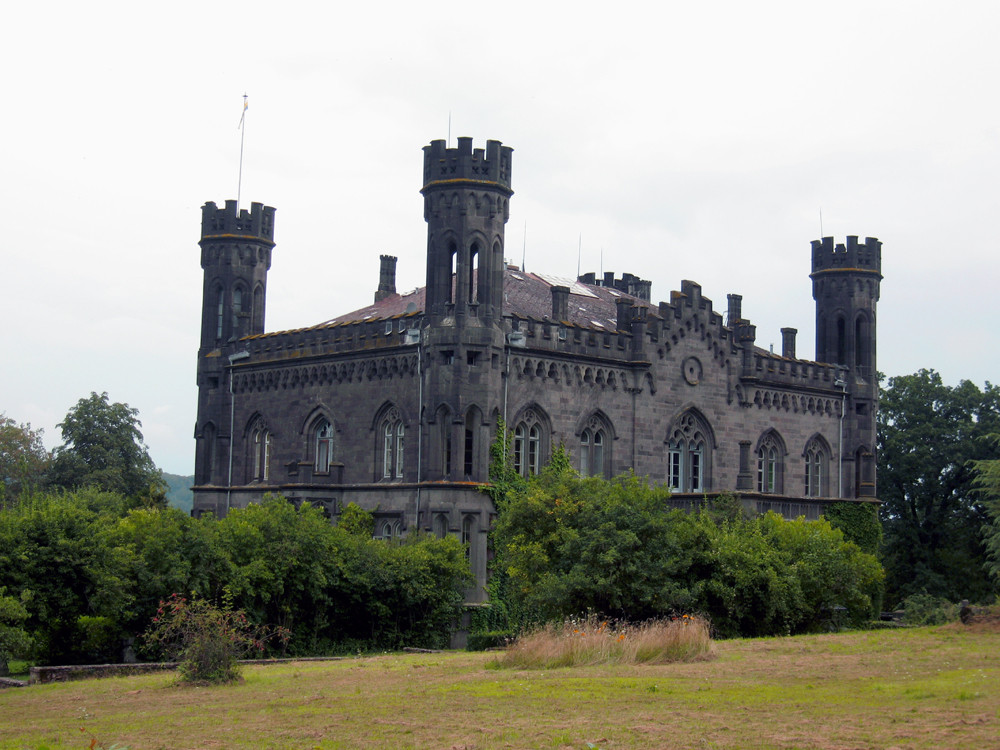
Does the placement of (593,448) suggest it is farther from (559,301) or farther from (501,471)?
(559,301)

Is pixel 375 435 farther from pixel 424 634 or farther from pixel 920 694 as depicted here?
pixel 920 694

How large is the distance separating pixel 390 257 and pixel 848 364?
1879cm

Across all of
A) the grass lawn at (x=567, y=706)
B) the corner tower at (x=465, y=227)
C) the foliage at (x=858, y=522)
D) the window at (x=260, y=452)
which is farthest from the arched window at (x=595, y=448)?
the grass lawn at (x=567, y=706)

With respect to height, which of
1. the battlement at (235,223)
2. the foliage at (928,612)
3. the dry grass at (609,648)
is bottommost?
the foliage at (928,612)

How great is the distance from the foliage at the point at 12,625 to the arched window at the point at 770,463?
2939cm

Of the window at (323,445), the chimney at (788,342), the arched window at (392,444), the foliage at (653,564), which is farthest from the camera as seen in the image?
the chimney at (788,342)

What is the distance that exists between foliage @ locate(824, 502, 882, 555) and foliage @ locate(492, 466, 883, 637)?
14.0 meters

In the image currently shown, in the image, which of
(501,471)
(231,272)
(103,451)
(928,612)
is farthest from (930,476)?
(103,451)

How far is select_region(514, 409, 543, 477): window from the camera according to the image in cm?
4159

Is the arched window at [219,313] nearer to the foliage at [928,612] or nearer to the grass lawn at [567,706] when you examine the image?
the grass lawn at [567,706]

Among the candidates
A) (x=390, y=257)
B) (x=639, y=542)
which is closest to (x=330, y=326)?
(x=390, y=257)

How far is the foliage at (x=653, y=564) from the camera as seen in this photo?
30.2m

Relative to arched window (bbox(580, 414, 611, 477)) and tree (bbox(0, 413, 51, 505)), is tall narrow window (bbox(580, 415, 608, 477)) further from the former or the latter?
tree (bbox(0, 413, 51, 505))

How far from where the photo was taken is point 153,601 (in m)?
30.1
